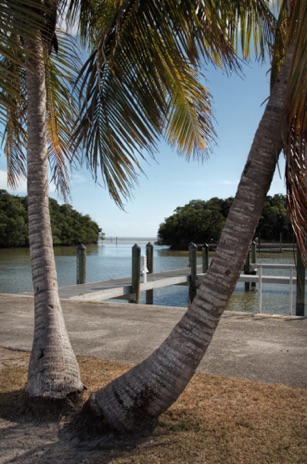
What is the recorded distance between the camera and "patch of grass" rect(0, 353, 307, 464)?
343 centimetres

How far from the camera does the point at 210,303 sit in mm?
3691

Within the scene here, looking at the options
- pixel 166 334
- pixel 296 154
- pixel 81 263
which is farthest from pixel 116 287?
pixel 296 154

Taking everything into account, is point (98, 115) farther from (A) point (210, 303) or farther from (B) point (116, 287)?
(B) point (116, 287)

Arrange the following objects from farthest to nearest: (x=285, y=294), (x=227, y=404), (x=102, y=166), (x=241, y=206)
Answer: (x=285, y=294) < (x=102, y=166) < (x=227, y=404) < (x=241, y=206)

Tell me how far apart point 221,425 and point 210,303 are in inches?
41.7

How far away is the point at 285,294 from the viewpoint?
2194 centimetres

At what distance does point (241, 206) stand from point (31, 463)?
234 cm

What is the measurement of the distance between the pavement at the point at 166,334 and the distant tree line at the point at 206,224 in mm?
39947

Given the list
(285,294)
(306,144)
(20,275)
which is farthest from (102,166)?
(20,275)

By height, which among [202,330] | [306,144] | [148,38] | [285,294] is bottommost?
[285,294]

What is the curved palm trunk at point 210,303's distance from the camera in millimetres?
3668

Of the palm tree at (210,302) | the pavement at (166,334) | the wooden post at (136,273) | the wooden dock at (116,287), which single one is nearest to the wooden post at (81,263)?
the wooden dock at (116,287)

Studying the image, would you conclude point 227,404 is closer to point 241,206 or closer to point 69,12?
point 241,206

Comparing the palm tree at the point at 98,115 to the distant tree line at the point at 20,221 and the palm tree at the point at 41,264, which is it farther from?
the distant tree line at the point at 20,221
